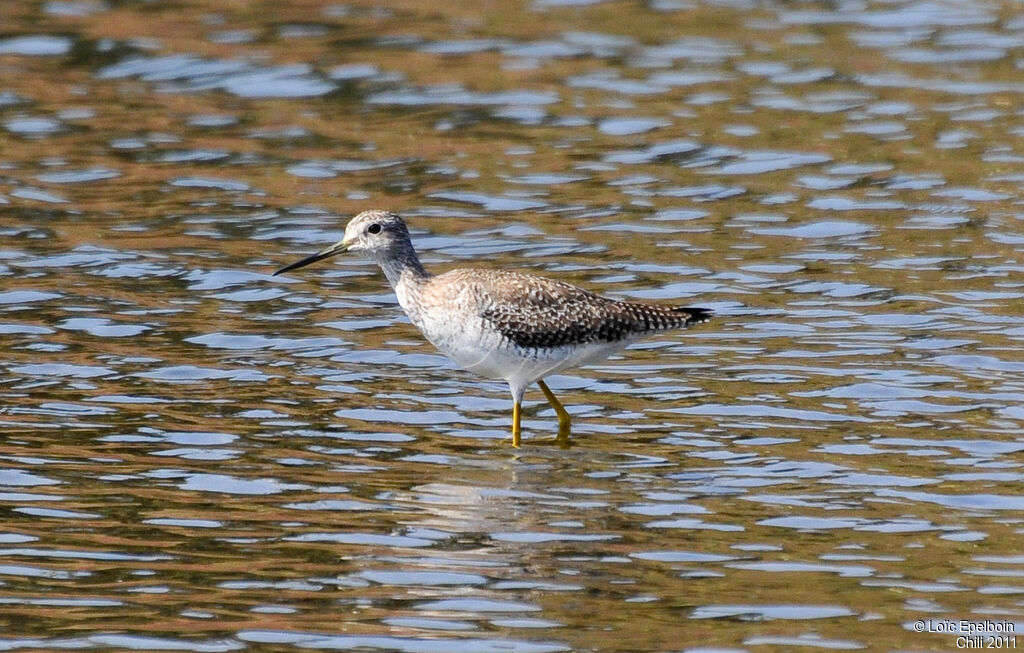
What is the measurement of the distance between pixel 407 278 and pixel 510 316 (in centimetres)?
94

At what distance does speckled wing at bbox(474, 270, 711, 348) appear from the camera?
11.9 meters

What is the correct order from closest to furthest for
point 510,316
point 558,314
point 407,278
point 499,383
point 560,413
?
point 510,316 < point 558,314 < point 560,413 < point 407,278 < point 499,383

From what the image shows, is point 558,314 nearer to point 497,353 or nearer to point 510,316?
point 510,316

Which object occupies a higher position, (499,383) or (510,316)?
(510,316)

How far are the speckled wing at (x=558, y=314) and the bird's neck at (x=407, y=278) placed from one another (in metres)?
0.49

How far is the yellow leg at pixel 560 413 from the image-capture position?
12.1 meters

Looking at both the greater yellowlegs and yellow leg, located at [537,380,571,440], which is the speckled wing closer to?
the greater yellowlegs

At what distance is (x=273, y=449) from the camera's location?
11414mm

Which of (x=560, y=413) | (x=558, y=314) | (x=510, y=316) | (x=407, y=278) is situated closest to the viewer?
(x=510, y=316)

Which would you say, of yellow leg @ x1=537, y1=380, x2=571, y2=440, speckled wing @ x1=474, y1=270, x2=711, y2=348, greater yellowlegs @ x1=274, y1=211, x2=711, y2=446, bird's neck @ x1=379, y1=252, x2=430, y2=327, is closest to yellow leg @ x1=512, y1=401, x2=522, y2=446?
greater yellowlegs @ x1=274, y1=211, x2=711, y2=446

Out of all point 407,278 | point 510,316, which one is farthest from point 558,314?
point 407,278

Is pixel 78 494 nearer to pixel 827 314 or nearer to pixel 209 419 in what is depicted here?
pixel 209 419

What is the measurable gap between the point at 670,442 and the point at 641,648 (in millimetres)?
3461

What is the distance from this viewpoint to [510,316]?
1188cm
